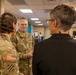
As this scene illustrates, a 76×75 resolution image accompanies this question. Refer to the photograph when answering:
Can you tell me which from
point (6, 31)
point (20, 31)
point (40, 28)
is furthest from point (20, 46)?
point (40, 28)

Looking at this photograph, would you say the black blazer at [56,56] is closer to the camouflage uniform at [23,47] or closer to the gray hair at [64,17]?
the gray hair at [64,17]

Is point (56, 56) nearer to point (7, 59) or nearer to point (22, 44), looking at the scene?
point (7, 59)

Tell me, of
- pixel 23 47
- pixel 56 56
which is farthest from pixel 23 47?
pixel 56 56

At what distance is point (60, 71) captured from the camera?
1109mm

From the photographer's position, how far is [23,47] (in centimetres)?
279

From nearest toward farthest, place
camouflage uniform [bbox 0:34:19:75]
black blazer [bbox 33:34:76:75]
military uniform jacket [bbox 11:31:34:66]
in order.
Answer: black blazer [bbox 33:34:76:75], camouflage uniform [bbox 0:34:19:75], military uniform jacket [bbox 11:31:34:66]

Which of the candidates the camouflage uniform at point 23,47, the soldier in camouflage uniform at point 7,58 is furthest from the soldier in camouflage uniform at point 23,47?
the soldier in camouflage uniform at point 7,58

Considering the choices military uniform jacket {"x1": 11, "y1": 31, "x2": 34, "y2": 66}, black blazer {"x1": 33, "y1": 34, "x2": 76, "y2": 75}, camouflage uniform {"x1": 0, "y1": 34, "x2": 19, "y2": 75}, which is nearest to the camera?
black blazer {"x1": 33, "y1": 34, "x2": 76, "y2": 75}

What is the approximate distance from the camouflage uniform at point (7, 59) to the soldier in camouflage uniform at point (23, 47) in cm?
117

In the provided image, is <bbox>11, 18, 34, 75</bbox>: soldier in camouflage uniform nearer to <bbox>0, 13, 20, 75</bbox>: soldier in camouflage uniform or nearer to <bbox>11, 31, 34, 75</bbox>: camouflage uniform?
<bbox>11, 31, 34, 75</bbox>: camouflage uniform

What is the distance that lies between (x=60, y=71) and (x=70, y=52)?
140 millimetres

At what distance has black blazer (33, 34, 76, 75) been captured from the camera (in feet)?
3.64

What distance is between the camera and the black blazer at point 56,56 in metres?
1.11

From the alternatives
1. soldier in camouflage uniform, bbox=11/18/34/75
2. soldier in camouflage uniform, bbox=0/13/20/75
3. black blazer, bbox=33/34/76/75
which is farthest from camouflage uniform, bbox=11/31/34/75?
black blazer, bbox=33/34/76/75
